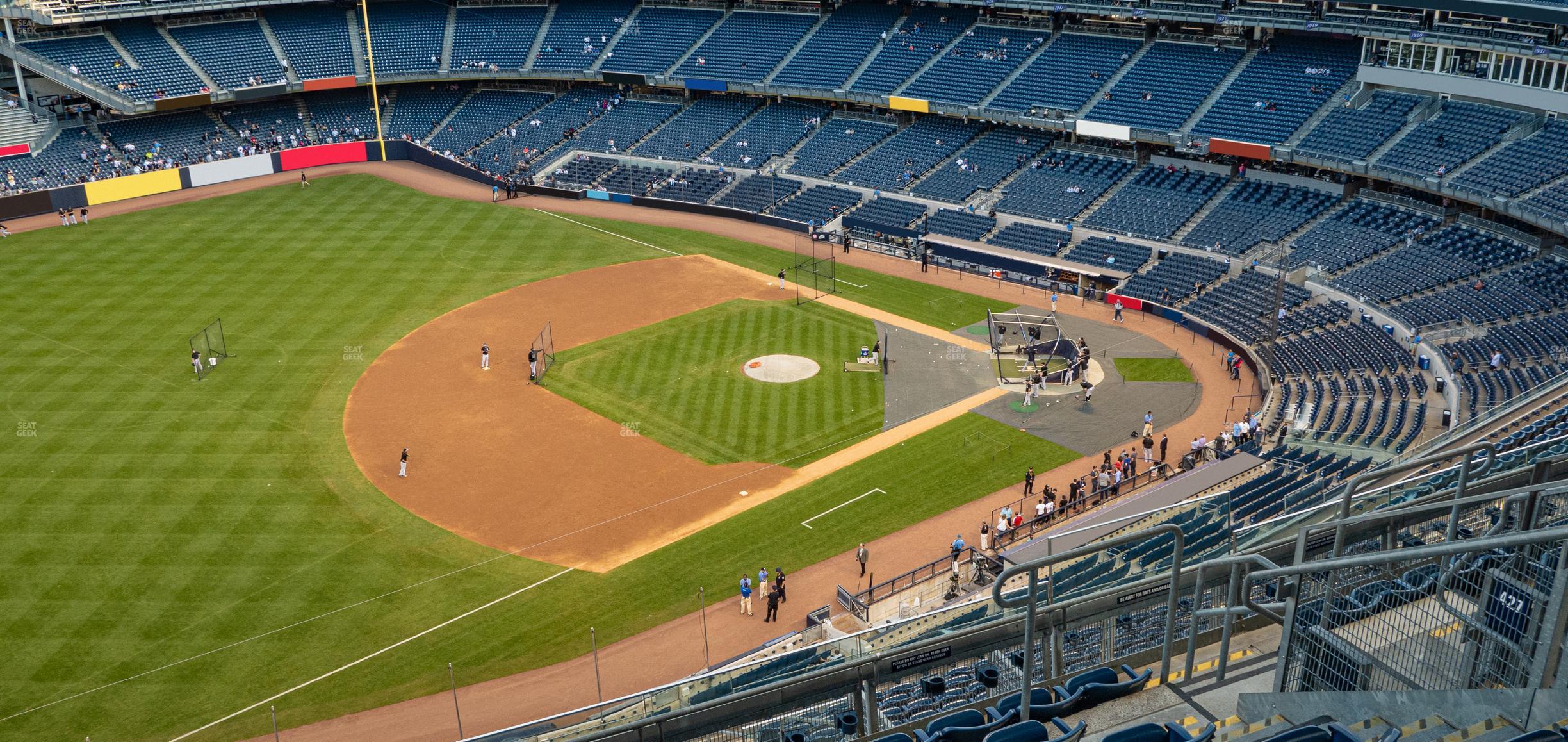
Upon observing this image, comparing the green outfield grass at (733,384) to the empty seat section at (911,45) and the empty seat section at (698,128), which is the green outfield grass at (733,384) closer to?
the empty seat section at (911,45)

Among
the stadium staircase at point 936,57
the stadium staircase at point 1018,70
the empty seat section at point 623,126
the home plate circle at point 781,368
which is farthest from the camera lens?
the empty seat section at point 623,126

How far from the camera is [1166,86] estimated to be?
65312mm

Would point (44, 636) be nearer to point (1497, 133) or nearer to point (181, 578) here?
point (181, 578)

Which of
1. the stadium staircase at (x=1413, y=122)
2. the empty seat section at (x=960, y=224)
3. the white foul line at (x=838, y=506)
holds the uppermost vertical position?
the stadium staircase at (x=1413, y=122)

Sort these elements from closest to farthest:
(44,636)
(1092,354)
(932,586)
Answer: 1. (44,636)
2. (932,586)
3. (1092,354)

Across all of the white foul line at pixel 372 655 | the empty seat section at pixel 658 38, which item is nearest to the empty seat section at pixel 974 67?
the empty seat section at pixel 658 38

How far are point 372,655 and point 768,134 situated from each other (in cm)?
5199

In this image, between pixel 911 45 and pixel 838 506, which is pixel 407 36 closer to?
pixel 911 45

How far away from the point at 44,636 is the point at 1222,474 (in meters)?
32.6

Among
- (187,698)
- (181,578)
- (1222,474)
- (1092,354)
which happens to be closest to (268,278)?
(181,578)

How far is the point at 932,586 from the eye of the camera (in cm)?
3350

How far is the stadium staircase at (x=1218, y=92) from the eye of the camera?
2452 inches

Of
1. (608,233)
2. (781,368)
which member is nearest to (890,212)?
(608,233)

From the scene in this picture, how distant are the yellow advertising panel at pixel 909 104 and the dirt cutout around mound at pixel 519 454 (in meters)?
23.2
